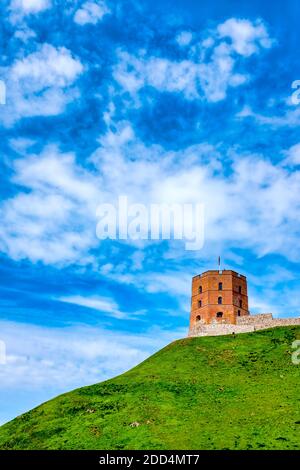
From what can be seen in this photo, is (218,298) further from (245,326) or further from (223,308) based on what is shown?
(245,326)

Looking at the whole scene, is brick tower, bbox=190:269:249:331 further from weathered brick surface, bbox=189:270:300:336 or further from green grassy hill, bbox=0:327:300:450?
green grassy hill, bbox=0:327:300:450

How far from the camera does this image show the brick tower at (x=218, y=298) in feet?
269

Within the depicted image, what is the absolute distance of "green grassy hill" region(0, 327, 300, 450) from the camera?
1505 inches

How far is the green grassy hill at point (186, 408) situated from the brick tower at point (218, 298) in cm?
1588

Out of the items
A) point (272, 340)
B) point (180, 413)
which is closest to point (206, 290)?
point (272, 340)

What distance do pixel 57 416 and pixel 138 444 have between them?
1438cm

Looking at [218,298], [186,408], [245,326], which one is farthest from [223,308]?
[186,408]

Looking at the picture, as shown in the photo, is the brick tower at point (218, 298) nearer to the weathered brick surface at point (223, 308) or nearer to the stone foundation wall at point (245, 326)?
the weathered brick surface at point (223, 308)

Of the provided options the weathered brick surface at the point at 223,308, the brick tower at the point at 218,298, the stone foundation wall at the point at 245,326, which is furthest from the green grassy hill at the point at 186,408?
the brick tower at the point at 218,298

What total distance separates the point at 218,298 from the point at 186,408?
3879 cm

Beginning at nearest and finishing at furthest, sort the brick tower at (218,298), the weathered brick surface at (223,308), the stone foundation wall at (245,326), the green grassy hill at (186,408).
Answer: the green grassy hill at (186,408) < the stone foundation wall at (245,326) < the weathered brick surface at (223,308) < the brick tower at (218,298)

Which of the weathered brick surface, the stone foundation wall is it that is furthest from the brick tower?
the stone foundation wall

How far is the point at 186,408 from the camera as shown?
4556 centimetres

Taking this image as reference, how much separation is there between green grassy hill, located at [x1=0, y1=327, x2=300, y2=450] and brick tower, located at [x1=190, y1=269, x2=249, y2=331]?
15885 millimetres
